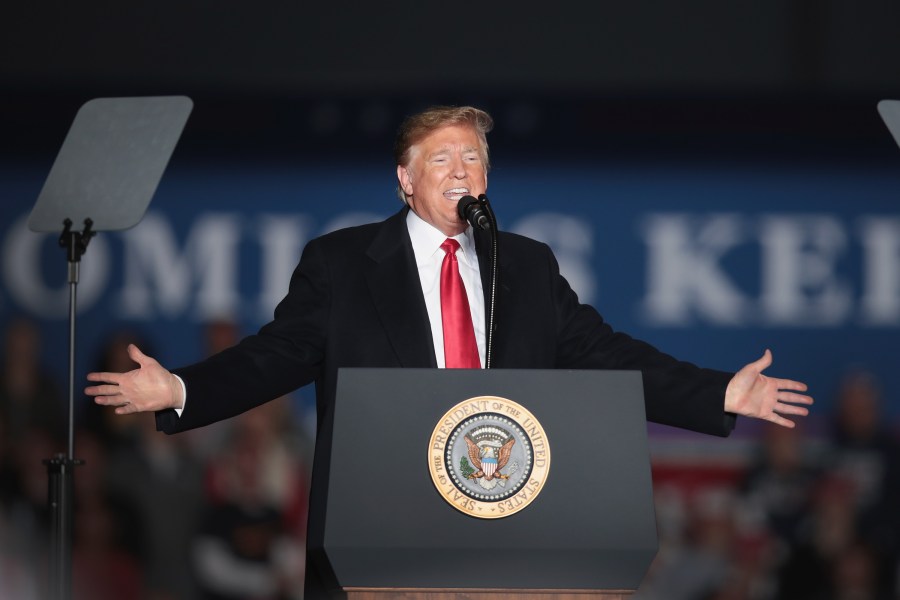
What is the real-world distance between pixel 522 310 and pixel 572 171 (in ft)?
10.6

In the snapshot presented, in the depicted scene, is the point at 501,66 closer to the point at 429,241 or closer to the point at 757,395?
the point at 429,241

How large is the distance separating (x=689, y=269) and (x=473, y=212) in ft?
11.3

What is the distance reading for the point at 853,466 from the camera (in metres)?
5.52

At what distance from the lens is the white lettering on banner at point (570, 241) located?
19.0ft

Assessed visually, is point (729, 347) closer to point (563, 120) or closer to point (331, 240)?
point (563, 120)

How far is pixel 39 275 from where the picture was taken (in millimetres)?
5754

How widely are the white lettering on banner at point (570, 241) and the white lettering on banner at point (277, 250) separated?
862 mm

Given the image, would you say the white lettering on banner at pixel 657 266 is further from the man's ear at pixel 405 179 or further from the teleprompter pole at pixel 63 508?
the man's ear at pixel 405 179

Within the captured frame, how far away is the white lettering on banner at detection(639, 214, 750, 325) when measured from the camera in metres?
5.80

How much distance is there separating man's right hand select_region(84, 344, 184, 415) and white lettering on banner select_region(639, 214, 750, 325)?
3.61m

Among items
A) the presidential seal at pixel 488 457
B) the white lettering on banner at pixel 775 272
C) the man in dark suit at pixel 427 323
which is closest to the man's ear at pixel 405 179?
the man in dark suit at pixel 427 323

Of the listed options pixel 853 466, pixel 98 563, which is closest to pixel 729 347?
pixel 853 466

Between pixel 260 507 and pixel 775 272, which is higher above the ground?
pixel 775 272

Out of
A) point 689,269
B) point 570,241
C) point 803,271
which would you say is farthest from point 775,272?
point 570,241
